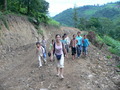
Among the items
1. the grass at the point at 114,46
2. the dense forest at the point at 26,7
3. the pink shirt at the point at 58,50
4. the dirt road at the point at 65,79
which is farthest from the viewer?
the dense forest at the point at 26,7

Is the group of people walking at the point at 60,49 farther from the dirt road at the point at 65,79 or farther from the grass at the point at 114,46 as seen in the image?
the grass at the point at 114,46

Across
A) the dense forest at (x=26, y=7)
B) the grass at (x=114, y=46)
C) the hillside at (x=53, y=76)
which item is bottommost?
the grass at (x=114, y=46)

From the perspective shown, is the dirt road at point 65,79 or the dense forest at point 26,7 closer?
the dirt road at point 65,79

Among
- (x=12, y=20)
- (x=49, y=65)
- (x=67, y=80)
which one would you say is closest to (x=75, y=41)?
(x=49, y=65)

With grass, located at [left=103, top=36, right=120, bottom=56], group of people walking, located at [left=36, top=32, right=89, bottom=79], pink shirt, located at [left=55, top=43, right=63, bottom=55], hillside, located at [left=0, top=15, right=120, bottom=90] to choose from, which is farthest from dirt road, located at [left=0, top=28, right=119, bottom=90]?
grass, located at [left=103, top=36, right=120, bottom=56]

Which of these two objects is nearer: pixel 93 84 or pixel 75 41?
pixel 93 84

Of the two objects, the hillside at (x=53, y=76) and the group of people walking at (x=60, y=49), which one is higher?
the group of people walking at (x=60, y=49)

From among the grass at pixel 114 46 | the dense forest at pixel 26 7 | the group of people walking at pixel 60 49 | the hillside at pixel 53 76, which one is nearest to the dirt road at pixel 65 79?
the hillside at pixel 53 76

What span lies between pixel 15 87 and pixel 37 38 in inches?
620

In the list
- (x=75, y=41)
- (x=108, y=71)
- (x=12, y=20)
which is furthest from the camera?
(x=12, y=20)

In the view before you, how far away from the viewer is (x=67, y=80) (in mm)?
7602

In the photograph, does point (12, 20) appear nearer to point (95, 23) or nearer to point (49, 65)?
point (49, 65)

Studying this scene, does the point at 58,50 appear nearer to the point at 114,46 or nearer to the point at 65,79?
the point at 65,79

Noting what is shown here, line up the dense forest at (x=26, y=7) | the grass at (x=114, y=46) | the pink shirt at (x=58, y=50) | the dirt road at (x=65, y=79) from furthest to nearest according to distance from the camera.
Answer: the dense forest at (x=26, y=7) → the grass at (x=114, y=46) → the dirt road at (x=65, y=79) → the pink shirt at (x=58, y=50)
